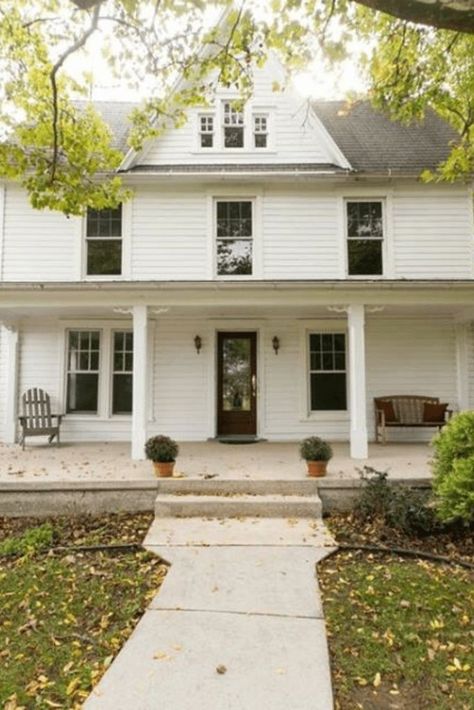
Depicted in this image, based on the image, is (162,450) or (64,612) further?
(162,450)

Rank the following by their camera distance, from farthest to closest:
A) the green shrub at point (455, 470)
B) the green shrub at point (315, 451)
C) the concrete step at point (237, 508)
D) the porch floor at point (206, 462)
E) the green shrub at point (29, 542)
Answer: the porch floor at point (206, 462) → the green shrub at point (315, 451) → the concrete step at point (237, 508) → the green shrub at point (455, 470) → the green shrub at point (29, 542)

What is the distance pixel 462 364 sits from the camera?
9445 millimetres

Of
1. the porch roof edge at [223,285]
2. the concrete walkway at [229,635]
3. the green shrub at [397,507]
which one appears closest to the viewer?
the concrete walkway at [229,635]

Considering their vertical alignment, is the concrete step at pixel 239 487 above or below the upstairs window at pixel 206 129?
below

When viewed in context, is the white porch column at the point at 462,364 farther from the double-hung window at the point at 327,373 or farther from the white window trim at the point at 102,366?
the white window trim at the point at 102,366

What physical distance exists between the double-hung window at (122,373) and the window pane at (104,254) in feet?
4.68

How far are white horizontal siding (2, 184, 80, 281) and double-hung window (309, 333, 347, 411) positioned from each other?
532 cm

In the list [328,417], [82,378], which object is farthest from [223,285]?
[82,378]

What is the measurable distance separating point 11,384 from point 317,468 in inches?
266

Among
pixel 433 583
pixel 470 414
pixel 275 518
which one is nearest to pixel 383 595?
pixel 433 583

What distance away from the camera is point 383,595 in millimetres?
3590

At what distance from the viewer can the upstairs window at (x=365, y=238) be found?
9.62 meters

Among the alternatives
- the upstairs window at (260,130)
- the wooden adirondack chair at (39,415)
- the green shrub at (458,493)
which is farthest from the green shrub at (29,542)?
the upstairs window at (260,130)

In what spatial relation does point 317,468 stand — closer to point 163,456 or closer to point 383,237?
point 163,456
